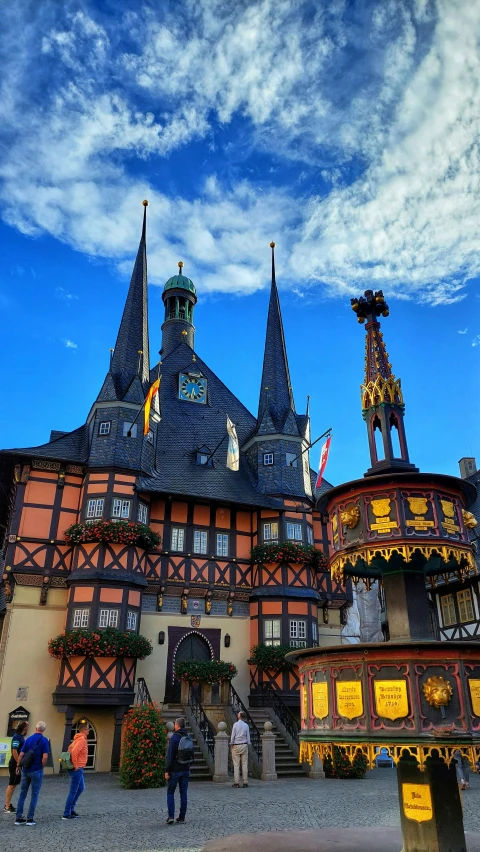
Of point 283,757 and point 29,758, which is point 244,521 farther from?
point 29,758

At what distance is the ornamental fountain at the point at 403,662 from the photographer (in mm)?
7113

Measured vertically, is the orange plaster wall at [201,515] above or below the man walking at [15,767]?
above

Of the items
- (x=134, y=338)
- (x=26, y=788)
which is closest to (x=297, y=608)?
(x=134, y=338)

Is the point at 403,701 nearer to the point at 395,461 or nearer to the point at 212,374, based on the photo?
the point at 395,461

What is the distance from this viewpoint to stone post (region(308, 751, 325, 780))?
1895 cm

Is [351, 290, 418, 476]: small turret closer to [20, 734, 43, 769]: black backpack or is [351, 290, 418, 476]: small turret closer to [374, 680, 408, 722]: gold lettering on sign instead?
[374, 680, 408, 722]: gold lettering on sign

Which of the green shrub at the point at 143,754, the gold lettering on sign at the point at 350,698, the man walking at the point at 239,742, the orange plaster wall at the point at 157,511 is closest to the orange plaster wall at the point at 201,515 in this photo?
the orange plaster wall at the point at 157,511

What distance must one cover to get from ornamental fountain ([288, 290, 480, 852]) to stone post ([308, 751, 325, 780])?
12.4 metres

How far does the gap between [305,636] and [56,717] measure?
9.80 m

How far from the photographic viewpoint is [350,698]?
24.9ft

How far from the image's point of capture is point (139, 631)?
23688mm

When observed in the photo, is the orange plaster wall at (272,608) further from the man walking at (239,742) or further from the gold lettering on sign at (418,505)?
the gold lettering on sign at (418,505)

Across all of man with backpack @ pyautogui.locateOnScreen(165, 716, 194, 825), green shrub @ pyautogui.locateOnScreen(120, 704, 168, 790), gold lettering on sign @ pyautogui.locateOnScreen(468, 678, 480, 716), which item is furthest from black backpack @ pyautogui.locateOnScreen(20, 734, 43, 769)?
gold lettering on sign @ pyautogui.locateOnScreen(468, 678, 480, 716)

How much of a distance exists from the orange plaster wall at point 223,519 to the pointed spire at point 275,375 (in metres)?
4.82
